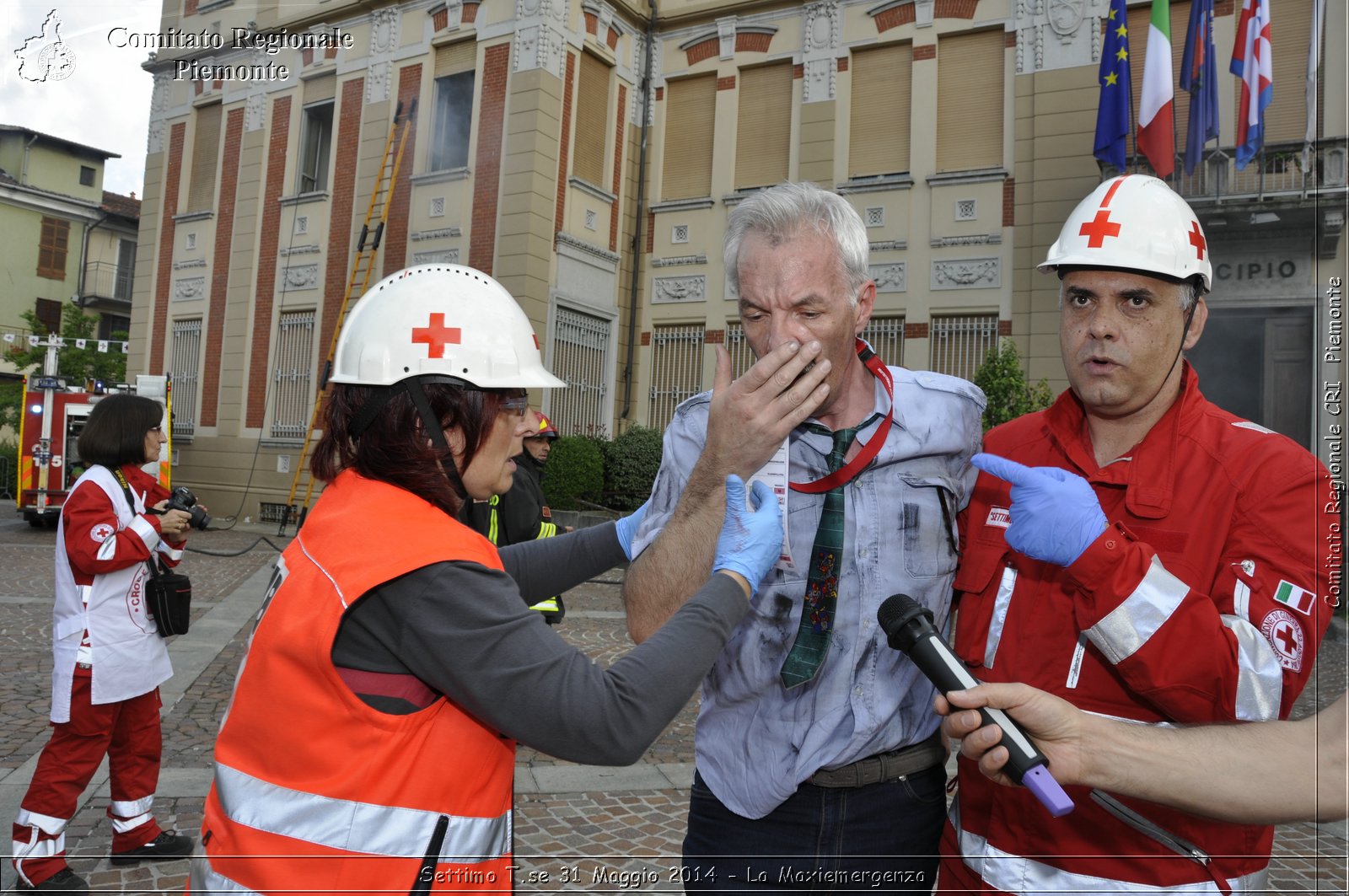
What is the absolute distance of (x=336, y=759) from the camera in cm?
153

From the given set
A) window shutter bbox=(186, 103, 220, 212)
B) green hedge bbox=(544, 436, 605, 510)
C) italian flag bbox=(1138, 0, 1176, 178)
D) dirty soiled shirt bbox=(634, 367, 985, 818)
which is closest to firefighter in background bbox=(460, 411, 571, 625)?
dirty soiled shirt bbox=(634, 367, 985, 818)

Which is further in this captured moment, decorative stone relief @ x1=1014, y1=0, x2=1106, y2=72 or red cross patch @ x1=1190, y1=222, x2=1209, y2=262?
decorative stone relief @ x1=1014, y1=0, x2=1106, y2=72

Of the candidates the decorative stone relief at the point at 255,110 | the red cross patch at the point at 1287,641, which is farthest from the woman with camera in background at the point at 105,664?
the decorative stone relief at the point at 255,110

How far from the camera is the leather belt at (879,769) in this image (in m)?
2.00

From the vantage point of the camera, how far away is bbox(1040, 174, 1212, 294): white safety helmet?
1.90 meters

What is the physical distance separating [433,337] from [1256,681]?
64.5 inches

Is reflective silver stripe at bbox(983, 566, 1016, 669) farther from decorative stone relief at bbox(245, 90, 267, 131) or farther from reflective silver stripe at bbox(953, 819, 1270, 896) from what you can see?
decorative stone relief at bbox(245, 90, 267, 131)

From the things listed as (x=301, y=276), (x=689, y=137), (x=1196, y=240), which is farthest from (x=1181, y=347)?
(x=301, y=276)

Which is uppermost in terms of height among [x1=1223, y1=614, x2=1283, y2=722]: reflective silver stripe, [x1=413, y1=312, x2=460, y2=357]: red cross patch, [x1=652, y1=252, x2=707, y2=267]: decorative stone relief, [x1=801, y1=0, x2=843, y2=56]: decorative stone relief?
[x1=801, y1=0, x2=843, y2=56]: decorative stone relief

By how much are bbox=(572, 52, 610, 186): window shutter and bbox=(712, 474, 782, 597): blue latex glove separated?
15.4 meters

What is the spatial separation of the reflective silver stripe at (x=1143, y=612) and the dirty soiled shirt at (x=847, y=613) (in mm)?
567

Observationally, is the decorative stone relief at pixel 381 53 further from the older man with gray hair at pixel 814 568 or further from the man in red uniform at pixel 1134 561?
the man in red uniform at pixel 1134 561

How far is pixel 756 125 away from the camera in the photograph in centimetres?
1614

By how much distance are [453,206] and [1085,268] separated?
15368 millimetres
